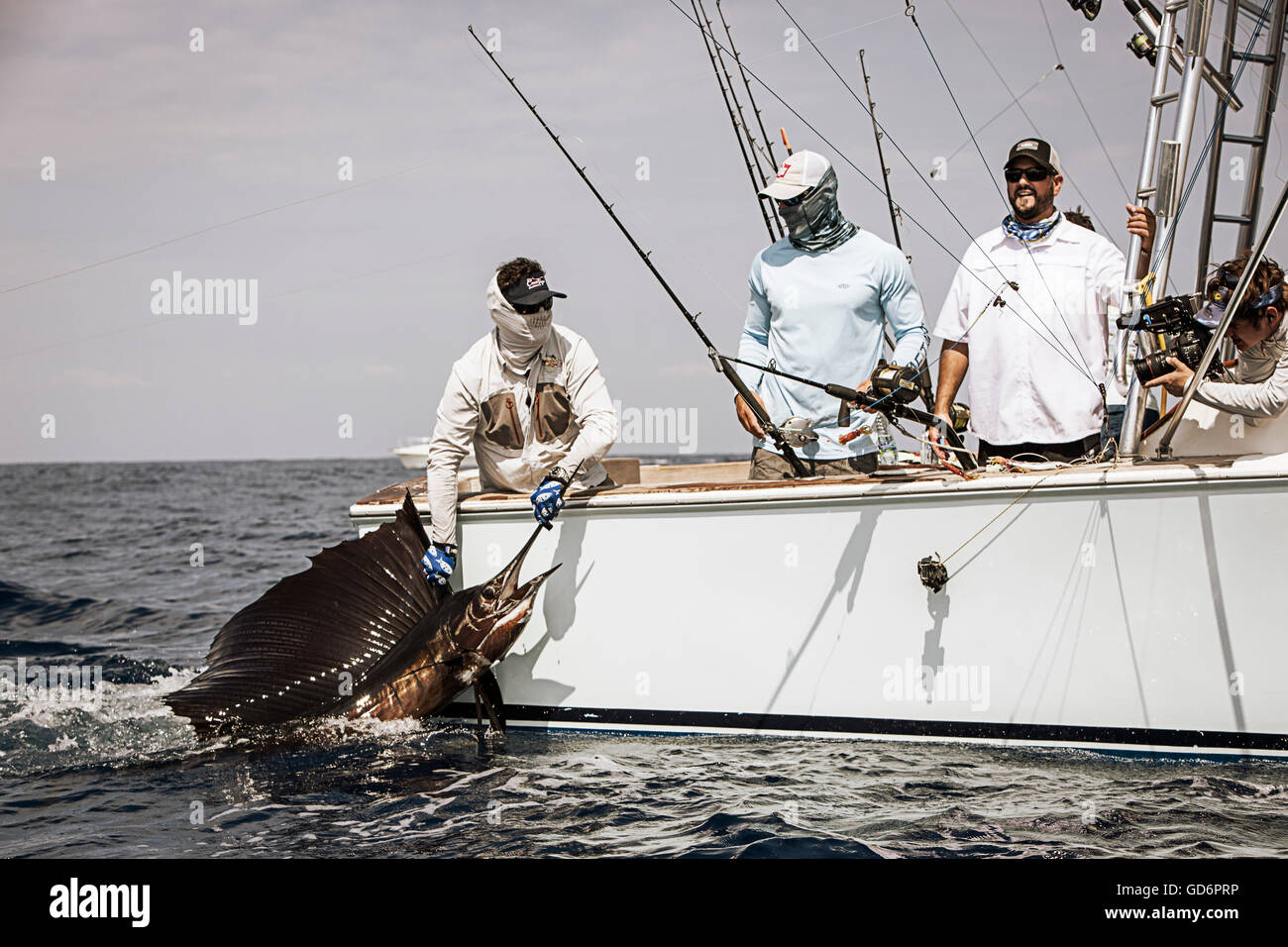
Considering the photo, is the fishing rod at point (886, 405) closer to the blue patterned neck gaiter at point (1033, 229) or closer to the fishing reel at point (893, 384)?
the fishing reel at point (893, 384)

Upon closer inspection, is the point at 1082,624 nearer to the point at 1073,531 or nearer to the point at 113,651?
the point at 1073,531

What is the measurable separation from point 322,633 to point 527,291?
69.0 inches

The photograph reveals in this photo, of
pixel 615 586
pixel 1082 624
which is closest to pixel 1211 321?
pixel 1082 624

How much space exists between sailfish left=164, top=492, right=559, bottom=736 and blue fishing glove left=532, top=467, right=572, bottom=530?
0.57 ft

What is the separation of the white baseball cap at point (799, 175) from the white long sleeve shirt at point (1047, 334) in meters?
0.78

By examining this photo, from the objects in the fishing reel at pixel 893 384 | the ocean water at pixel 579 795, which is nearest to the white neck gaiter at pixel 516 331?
the fishing reel at pixel 893 384

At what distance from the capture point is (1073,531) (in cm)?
396

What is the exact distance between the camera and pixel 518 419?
498cm

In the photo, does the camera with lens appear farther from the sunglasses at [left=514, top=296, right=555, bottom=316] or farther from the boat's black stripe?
the sunglasses at [left=514, top=296, right=555, bottom=316]

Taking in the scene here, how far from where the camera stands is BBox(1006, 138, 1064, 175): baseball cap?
15.2 feet

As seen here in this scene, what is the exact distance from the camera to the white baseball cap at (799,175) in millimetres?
4762

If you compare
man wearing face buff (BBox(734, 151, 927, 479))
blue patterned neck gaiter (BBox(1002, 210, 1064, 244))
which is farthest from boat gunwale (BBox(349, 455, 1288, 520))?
blue patterned neck gaiter (BBox(1002, 210, 1064, 244))
